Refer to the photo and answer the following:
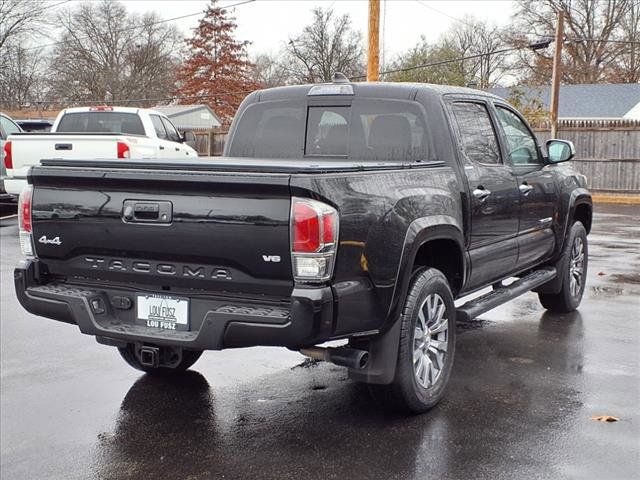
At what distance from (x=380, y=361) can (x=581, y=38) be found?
50.8m

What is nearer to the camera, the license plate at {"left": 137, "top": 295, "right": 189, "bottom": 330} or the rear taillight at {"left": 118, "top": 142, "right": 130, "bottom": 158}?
the license plate at {"left": 137, "top": 295, "right": 189, "bottom": 330}

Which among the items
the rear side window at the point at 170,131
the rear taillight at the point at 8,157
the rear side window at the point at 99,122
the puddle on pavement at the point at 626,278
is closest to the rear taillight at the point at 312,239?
the puddle on pavement at the point at 626,278

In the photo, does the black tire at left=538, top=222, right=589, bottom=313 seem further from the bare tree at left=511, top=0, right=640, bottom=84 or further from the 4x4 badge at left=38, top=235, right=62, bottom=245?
the bare tree at left=511, top=0, right=640, bottom=84

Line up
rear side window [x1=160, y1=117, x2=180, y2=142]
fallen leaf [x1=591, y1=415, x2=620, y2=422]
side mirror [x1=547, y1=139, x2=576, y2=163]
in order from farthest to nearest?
rear side window [x1=160, y1=117, x2=180, y2=142]
side mirror [x1=547, y1=139, x2=576, y2=163]
fallen leaf [x1=591, y1=415, x2=620, y2=422]

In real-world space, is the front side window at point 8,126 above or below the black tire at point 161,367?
above

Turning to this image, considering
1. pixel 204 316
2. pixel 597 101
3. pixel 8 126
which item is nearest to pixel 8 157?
pixel 8 126

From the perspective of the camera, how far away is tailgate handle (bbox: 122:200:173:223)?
3867 mm

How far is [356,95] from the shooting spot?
5402 millimetres

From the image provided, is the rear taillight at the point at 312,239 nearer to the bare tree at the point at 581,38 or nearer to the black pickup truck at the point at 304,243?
the black pickup truck at the point at 304,243

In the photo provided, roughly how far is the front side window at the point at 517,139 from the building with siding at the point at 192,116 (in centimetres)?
4168

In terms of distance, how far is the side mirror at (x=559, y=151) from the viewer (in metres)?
6.58

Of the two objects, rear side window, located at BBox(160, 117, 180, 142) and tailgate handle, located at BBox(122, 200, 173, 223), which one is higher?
rear side window, located at BBox(160, 117, 180, 142)

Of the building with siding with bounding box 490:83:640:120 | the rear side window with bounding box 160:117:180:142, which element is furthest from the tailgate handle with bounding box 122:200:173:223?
the building with siding with bounding box 490:83:640:120

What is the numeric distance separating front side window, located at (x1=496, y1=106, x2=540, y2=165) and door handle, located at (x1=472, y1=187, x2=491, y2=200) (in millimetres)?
823
